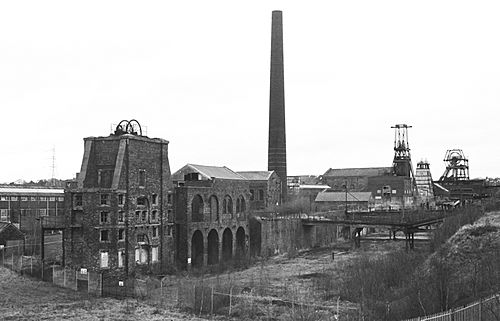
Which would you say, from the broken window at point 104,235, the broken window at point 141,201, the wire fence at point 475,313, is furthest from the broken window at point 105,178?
the wire fence at point 475,313

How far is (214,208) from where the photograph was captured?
1820 inches

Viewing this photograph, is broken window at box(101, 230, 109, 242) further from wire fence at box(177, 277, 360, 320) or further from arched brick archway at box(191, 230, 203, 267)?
arched brick archway at box(191, 230, 203, 267)

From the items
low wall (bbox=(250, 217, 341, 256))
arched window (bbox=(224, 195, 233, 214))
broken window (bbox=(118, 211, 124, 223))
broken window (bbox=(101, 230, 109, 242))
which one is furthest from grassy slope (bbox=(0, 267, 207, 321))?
low wall (bbox=(250, 217, 341, 256))

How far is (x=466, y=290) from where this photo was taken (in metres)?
21.4

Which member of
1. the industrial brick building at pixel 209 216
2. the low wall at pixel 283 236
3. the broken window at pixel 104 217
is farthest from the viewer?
the low wall at pixel 283 236

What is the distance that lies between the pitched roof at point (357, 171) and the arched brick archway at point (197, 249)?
6000 centimetres

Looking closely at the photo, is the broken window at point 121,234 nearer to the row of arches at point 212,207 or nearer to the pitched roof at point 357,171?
the row of arches at point 212,207

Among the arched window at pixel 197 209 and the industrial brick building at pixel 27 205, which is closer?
the arched window at pixel 197 209

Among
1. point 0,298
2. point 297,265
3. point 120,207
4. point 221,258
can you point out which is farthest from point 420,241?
point 0,298

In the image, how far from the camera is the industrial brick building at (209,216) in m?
42.5

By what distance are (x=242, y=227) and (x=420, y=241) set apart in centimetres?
1654

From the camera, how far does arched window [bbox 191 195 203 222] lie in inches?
1735

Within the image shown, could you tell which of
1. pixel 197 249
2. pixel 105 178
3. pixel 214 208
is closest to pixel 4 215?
pixel 197 249

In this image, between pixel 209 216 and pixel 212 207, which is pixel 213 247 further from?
pixel 212 207
